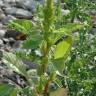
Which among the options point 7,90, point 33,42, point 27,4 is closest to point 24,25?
point 33,42

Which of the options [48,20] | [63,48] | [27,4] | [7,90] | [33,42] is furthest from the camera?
[27,4]

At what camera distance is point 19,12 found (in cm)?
582

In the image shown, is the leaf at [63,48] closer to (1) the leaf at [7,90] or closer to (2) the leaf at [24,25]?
(2) the leaf at [24,25]

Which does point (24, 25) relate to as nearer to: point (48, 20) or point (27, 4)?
point (48, 20)

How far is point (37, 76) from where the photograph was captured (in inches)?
109

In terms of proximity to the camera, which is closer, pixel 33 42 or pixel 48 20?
pixel 48 20

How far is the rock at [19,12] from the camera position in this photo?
573 cm

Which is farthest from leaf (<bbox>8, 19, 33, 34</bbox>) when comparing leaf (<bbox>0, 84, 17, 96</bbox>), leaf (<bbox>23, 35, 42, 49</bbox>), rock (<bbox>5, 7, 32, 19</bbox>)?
rock (<bbox>5, 7, 32, 19</bbox>)

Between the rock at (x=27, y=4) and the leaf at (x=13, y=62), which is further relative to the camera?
the rock at (x=27, y=4)

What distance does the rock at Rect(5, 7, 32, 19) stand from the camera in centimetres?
573

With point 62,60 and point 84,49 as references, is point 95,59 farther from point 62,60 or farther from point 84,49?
point 62,60

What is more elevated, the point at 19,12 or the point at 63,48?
the point at 63,48

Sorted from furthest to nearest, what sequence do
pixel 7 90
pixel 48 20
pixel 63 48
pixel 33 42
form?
pixel 7 90, pixel 63 48, pixel 33 42, pixel 48 20

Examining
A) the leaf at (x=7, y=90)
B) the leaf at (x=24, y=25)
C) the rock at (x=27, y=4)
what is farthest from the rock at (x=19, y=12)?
the leaf at (x=24, y=25)
